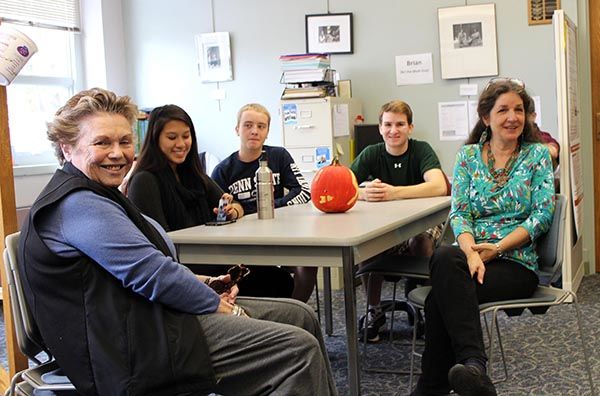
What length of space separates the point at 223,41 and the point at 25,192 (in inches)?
70.4

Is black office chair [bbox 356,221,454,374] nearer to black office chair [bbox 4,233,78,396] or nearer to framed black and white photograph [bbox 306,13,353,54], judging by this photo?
black office chair [bbox 4,233,78,396]

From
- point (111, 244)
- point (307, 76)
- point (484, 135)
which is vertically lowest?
point (111, 244)

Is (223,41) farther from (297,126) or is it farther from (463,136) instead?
(463,136)

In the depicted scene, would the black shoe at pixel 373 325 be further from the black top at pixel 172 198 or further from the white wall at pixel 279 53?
the white wall at pixel 279 53

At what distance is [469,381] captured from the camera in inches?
86.4

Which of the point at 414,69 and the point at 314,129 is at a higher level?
the point at 414,69

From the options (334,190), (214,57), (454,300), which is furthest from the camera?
(214,57)

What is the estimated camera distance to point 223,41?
5.43m

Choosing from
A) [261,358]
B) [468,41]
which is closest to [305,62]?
[468,41]

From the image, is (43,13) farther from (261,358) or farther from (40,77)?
(261,358)

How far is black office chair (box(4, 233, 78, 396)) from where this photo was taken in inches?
69.2

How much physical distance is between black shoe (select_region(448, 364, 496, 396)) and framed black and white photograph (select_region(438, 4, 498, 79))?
9.84 feet

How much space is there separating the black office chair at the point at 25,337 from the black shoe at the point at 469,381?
3.66ft

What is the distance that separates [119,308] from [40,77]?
414 cm
